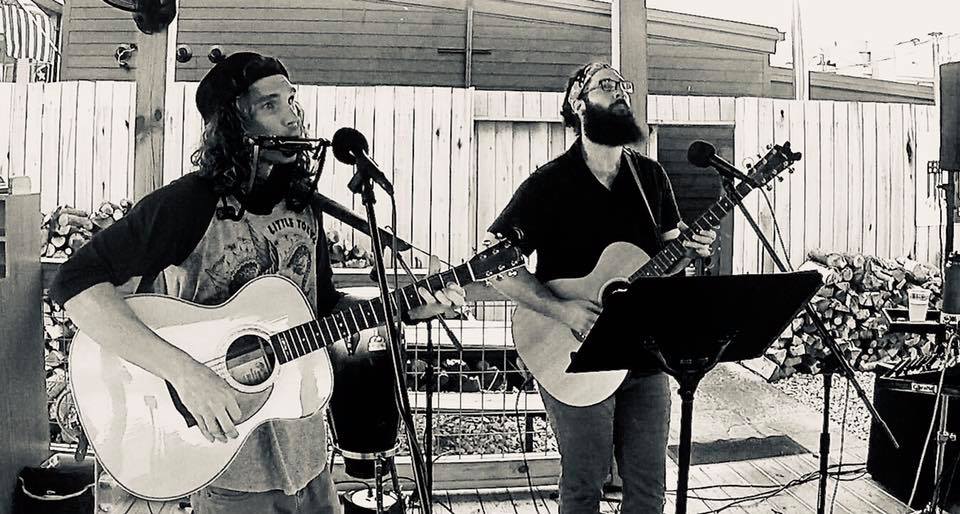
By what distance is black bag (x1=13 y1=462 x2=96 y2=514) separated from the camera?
3.09 metres

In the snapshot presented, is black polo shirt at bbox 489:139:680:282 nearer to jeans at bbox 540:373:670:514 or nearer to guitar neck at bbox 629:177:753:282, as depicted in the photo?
guitar neck at bbox 629:177:753:282

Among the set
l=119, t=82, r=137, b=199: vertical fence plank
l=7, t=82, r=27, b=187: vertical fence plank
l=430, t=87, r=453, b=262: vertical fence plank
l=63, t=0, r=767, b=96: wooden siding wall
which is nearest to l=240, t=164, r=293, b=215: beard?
l=430, t=87, r=453, b=262: vertical fence plank

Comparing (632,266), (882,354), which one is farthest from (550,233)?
(882,354)

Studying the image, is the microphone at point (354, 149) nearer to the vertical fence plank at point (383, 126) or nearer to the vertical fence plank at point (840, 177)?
the vertical fence plank at point (383, 126)

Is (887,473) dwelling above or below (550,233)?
below

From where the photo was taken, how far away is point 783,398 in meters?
5.58

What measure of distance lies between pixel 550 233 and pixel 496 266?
0.39 meters

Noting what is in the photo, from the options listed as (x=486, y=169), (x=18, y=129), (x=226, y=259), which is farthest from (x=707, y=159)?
(x=18, y=129)

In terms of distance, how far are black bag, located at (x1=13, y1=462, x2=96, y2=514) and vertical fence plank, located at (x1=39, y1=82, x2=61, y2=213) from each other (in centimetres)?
347

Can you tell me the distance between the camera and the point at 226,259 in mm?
2002

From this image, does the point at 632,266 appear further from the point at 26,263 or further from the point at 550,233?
the point at 26,263

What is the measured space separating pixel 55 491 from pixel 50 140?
149 inches

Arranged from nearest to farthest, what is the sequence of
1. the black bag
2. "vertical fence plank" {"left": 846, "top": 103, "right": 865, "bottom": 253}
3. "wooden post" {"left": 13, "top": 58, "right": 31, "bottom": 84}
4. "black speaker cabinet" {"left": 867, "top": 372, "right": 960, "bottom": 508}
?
1. the black bag
2. "black speaker cabinet" {"left": 867, "top": 372, "right": 960, "bottom": 508}
3. "vertical fence plank" {"left": 846, "top": 103, "right": 865, "bottom": 253}
4. "wooden post" {"left": 13, "top": 58, "right": 31, "bottom": 84}

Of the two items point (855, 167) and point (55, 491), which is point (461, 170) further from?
point (55, 491)
